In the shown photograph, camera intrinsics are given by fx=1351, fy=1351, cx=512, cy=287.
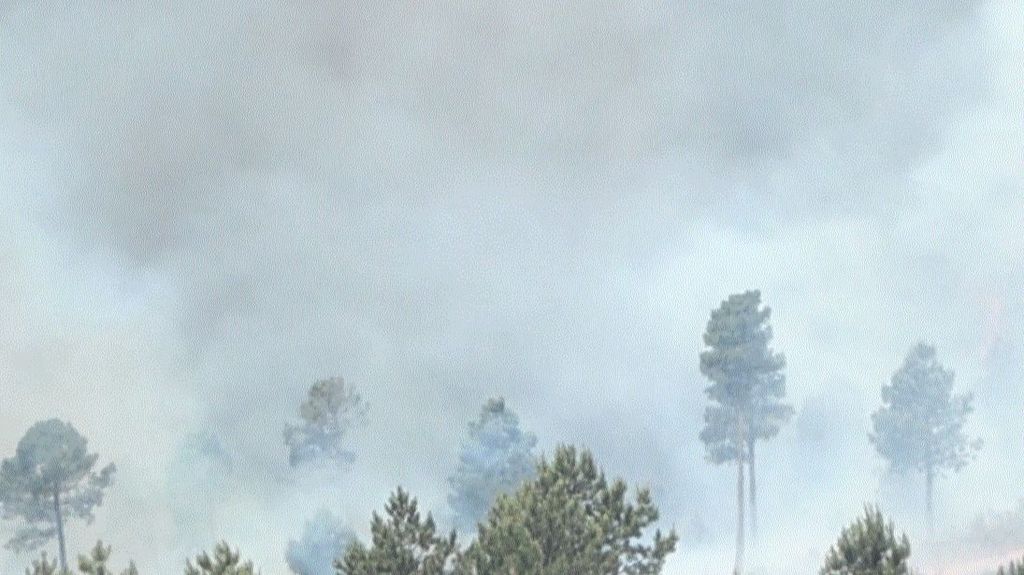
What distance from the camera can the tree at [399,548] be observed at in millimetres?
36062

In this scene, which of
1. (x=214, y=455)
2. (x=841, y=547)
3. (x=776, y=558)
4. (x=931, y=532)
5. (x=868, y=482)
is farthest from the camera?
(x=868, y=482)

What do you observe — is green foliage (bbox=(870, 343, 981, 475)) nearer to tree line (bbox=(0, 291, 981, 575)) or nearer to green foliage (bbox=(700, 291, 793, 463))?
tree line (bbox=(0, 291, 981, 575))

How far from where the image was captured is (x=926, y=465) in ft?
356

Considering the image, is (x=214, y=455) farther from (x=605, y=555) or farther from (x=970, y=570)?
(x=605, y=555)

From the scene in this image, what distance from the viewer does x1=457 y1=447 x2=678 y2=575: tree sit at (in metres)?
36.1

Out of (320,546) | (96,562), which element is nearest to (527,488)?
(96,562)

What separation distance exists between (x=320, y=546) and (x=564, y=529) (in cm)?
5582

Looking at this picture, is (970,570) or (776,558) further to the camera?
(776,558)

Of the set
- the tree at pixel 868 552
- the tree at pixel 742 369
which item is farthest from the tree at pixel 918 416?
the tree at pixel 868 552

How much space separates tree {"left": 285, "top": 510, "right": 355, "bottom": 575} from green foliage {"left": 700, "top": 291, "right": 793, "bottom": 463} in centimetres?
2809

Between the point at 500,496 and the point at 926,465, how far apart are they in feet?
261

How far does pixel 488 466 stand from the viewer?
277ft

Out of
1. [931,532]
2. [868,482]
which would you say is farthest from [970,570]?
[868,482]

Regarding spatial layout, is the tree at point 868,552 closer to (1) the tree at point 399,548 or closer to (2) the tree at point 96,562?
(1) the tree at point 399,548
